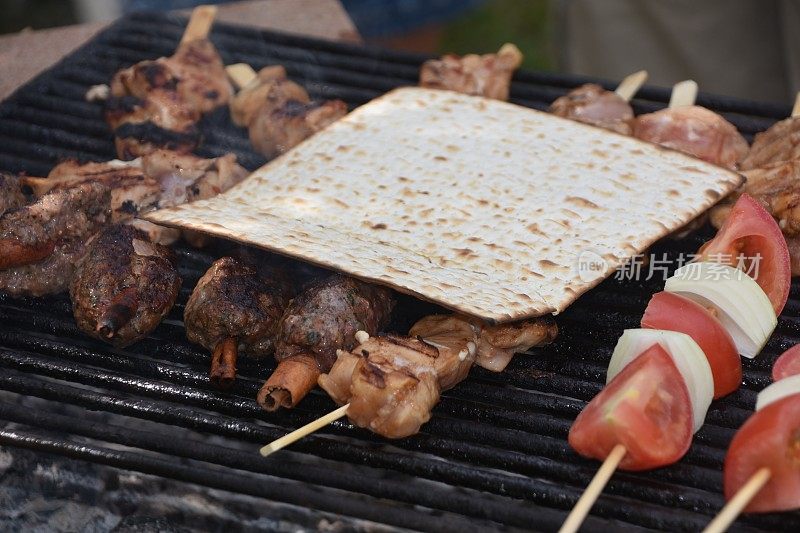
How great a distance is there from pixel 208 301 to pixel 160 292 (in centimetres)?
29

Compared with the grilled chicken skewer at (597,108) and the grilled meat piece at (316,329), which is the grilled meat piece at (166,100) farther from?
the grilled chicken skewer at (597,108)

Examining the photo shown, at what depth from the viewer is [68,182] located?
4461 mm

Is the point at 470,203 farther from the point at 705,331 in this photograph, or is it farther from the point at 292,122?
the point at 292,122

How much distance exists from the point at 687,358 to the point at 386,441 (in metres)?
1.11

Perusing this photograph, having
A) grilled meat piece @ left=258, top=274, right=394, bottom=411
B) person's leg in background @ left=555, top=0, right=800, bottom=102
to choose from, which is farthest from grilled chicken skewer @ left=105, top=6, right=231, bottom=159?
person's leg in background @ left=555, top=0, right=800, bottom=102

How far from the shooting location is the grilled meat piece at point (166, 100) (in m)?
4.88

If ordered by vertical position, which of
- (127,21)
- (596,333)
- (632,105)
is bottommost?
(596,333)

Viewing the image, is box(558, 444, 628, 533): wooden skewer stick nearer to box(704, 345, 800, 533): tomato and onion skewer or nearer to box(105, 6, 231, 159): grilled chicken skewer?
box(704, 345, 800, 533): tomato and onion skewer

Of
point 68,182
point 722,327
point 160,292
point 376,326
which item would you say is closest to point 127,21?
point 68,182

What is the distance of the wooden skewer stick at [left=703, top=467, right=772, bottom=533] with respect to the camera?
2713 mm

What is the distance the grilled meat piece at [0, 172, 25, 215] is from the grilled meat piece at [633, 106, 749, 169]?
10.1 feet

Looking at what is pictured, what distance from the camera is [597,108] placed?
16.4 ft

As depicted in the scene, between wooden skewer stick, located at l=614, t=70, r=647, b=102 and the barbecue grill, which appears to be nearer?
the barbecue grill

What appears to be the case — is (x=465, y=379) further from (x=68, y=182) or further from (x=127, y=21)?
(x=127, y=21)
